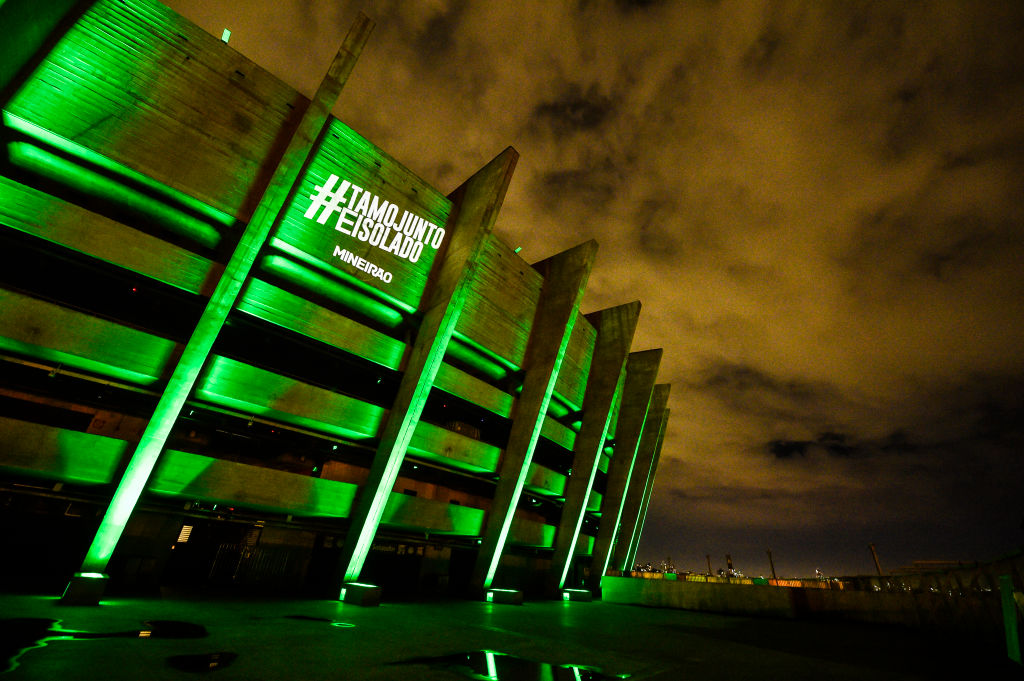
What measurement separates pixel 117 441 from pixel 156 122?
9.61 m

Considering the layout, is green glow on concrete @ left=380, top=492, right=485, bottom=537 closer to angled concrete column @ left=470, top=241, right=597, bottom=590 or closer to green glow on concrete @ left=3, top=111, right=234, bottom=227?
angled concrete column @ left=470, top=241, right=597, bottom=590

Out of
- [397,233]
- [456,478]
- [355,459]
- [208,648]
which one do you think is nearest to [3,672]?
[208,648]

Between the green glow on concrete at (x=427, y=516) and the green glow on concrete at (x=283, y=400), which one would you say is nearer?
the green glow on concrete at (x=283, y=400)

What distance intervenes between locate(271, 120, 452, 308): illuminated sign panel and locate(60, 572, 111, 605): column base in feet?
34.9

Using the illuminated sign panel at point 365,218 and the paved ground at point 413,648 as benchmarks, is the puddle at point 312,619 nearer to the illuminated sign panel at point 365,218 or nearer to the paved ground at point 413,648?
the paved ground at point 413,648

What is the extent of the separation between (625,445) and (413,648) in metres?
25.0

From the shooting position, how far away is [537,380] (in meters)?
21.0

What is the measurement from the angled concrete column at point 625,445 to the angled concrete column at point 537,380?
10.9m

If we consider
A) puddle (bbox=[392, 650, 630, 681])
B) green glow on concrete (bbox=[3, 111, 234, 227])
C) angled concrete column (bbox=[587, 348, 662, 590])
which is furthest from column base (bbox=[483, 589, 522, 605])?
green glow on concrete (bbox=[3, 111, 234, 227])

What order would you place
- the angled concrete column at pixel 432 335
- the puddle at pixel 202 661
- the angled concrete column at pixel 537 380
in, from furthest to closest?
the angled concrete column at pixel 537 380
the angled concrete column at pixel 432 335
the puddle at pixel 202 661

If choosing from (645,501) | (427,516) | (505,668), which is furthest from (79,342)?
(645,501)

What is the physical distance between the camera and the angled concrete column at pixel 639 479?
3491 centimetres

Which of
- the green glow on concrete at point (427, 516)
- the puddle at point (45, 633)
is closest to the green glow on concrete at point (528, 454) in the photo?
the green glow on concrete at point (427, 516)

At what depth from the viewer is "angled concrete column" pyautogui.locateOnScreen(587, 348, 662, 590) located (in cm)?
2867
